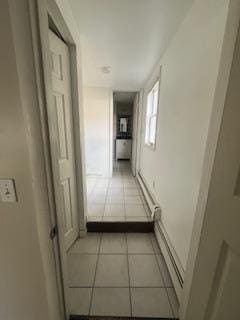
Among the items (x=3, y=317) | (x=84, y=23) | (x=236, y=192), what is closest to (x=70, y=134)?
(x=84, y=23)

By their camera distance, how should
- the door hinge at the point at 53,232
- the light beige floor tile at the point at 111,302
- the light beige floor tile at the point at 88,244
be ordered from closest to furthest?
the door hinge at the point at 53,232, the light beige floor tile at the point at 111,302, the light beige floor tile at the point at 88,244

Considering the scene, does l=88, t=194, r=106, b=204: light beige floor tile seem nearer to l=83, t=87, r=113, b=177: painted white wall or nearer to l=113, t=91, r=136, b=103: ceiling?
l=83, t=87, r=113, b=177: painted white wall

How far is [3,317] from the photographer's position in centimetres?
86

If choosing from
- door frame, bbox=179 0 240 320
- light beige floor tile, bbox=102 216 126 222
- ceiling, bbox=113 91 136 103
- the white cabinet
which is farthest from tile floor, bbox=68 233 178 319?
the white cabinet

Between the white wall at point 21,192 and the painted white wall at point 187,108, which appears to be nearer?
the white wall at point 21,192

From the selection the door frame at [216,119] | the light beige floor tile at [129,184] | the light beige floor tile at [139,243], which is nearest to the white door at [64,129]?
the light beige floor tile at [139,243]

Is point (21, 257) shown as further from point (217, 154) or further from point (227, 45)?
point (227, 45)

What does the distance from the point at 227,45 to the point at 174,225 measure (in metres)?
1.42

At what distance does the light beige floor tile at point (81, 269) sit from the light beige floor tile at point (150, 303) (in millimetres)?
422

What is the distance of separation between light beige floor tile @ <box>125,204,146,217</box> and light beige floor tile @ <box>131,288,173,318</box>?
1.01 m

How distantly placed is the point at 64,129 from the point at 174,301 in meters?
1.80

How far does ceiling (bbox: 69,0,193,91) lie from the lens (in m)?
1.23

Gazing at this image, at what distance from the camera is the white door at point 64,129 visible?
52.5 inches

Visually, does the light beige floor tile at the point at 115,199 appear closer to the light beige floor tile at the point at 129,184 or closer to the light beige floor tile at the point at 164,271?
the light beige floor tile at the point at 129,184
